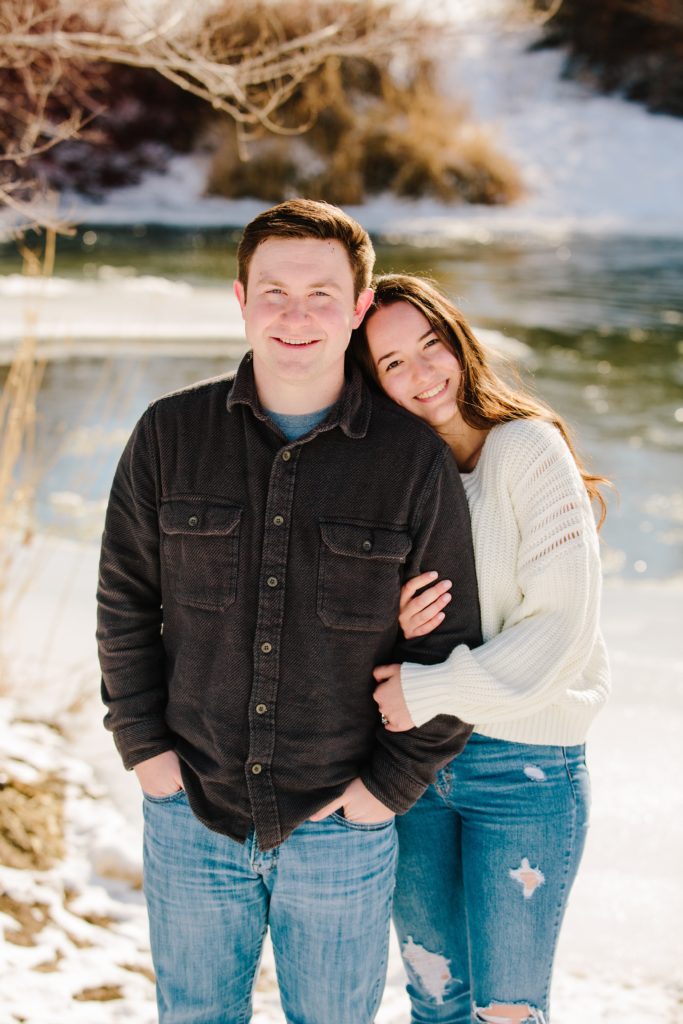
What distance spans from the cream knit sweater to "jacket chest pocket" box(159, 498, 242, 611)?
0.32 meters

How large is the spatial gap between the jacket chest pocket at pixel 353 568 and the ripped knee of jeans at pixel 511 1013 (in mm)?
688

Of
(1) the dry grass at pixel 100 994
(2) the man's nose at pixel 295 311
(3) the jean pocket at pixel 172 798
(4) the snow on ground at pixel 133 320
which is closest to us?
(2) the man's nose at pixel 295 311

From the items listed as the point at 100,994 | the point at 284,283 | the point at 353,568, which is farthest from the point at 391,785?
the point at 100,994

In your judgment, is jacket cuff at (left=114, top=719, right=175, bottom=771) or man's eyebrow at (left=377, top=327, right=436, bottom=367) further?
man's eyebrow at (left=377, top=327, right=436, bottom=367)

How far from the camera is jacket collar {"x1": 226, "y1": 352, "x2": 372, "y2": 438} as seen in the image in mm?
1771

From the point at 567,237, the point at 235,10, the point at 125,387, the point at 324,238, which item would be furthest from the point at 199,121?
the point at 324,238

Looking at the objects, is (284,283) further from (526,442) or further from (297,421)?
(526,442)

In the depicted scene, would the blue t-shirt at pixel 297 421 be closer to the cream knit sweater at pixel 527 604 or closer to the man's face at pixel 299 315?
the man's face at pixel 299 315

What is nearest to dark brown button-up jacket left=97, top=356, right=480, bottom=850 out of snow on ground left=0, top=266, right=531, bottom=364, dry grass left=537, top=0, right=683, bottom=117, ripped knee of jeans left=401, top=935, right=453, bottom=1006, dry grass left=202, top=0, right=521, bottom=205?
ripped knee of jeans left=401, top=935, right=453, bottom=1006

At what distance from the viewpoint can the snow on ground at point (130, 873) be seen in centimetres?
236

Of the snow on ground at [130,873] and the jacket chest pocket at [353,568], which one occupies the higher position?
the jacket chest pocket at [353,568]

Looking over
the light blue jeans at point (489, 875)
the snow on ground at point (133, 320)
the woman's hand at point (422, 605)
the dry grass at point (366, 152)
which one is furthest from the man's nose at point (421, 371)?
the dry grass at point (366, 152)

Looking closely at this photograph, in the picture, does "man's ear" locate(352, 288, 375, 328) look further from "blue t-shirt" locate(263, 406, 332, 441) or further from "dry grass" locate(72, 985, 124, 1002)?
"dry grass" locate(72, 985, 124, 1002)

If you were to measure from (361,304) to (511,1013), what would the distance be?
1.22 meters
